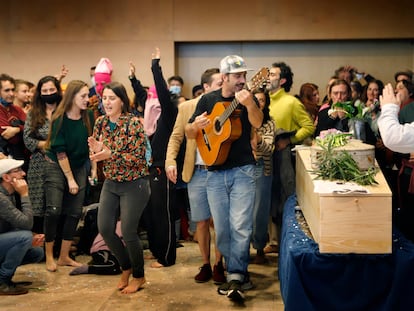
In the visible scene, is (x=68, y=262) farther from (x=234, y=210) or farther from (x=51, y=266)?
(x=234, y=210)

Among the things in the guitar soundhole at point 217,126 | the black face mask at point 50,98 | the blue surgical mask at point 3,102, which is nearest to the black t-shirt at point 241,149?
the guitar soundhole at point 217,126

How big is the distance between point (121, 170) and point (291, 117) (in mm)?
1794

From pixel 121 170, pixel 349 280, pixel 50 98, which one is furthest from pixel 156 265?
pixel 349 280

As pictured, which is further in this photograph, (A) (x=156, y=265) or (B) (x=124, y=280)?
(A) (x=156, y=265)

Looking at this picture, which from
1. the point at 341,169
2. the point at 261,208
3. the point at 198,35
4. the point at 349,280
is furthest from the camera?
the point at 198,35

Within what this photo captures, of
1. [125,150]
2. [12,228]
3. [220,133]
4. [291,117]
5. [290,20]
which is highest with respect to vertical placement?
[290,20]

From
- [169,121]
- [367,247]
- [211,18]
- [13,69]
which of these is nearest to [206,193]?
[169,121]

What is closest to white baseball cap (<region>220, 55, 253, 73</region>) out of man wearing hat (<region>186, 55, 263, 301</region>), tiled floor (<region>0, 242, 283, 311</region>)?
man wearing hat (<region>186, 55, 263, 301</region>)

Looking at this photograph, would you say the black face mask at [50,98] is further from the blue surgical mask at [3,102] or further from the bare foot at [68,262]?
the bare foot at [68,262]

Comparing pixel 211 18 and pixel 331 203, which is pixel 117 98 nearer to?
pixel 331 203

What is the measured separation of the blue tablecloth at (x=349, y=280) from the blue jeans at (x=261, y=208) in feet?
5.48

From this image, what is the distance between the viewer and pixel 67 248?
5.55m

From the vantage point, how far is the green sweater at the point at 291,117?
561cm

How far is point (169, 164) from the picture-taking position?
475 cm
